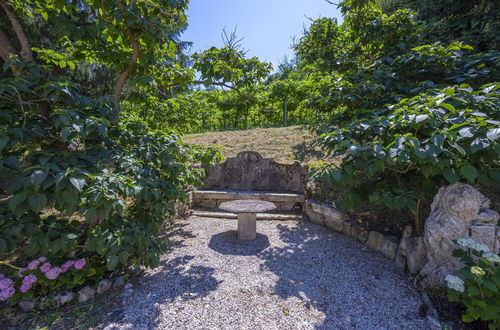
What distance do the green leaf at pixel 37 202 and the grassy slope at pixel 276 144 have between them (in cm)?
378

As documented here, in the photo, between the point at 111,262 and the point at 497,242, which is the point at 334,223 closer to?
the point at 497,242

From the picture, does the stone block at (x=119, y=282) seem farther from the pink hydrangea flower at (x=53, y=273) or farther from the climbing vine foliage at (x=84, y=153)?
the pink hydrangea flower at (x=53, y=273)

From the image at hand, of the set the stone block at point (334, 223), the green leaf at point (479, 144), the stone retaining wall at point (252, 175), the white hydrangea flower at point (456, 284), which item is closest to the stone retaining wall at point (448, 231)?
the white hydrangea flower at point (456, 284)

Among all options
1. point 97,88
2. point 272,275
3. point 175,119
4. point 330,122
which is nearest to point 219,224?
point 272,275

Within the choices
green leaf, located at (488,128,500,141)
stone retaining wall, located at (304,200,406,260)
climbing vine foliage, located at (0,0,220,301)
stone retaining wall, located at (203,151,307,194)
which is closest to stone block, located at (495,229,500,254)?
stone retaining wall, located at (304,200,406,260)

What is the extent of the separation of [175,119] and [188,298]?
3387 millimetres

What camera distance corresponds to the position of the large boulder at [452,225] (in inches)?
76.0

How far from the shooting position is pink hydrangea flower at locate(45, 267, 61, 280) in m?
1.94

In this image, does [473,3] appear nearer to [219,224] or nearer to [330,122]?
[330,122]

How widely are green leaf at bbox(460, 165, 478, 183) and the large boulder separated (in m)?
0.43

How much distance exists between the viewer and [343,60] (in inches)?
146

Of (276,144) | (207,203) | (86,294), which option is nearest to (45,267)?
(86,294)

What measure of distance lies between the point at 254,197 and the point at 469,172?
3382mm

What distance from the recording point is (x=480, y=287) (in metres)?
1.61
